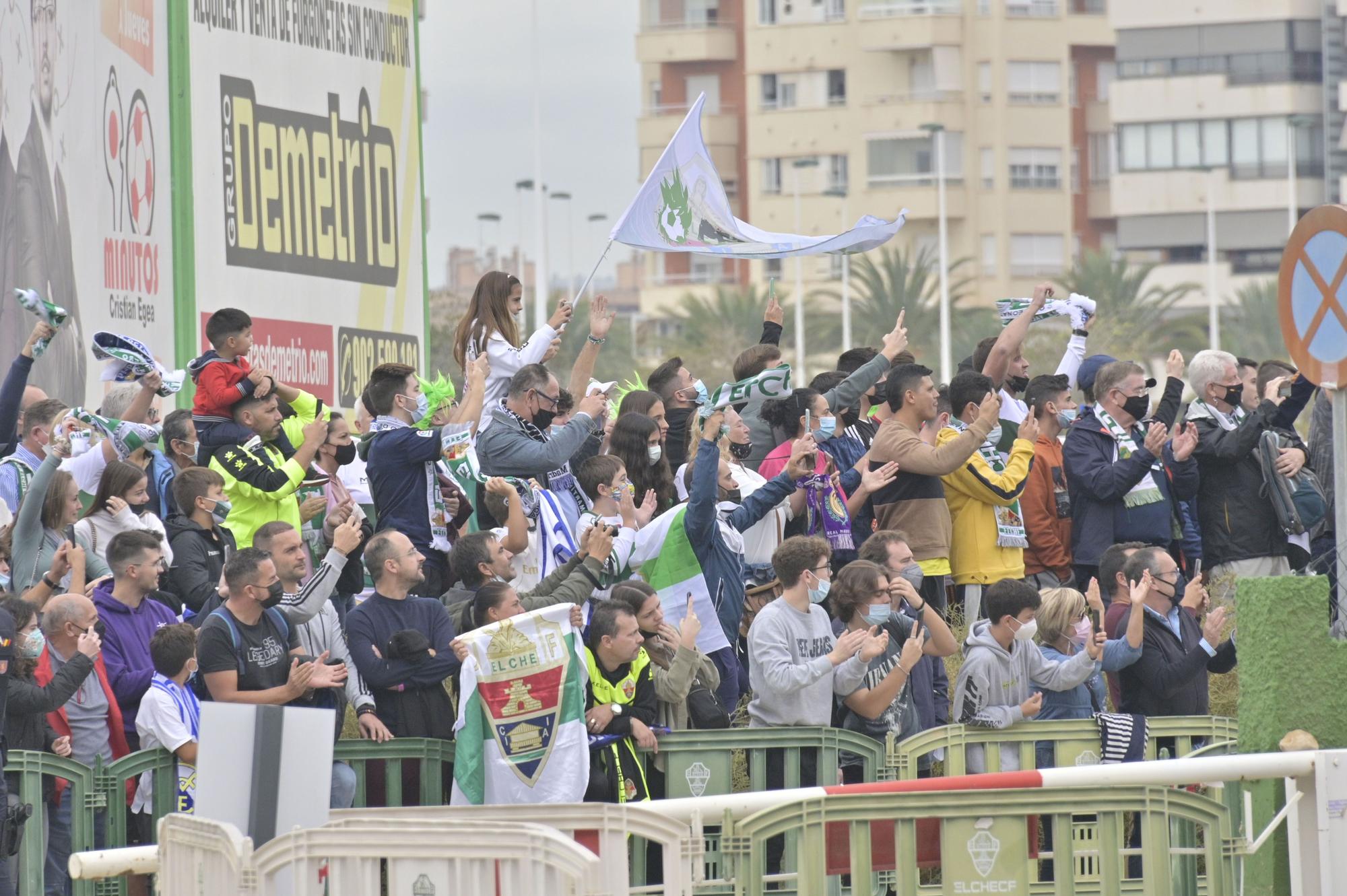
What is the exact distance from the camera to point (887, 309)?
205 feet

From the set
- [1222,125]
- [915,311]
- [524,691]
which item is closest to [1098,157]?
[1222,125]

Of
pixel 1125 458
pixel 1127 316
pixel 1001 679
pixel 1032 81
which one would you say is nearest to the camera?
pixel 1001 679

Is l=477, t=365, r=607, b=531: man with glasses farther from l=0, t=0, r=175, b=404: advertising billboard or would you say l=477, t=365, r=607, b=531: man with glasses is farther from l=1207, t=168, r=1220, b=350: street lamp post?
l=1207, t=168, r=1220, b=350: street lamp post

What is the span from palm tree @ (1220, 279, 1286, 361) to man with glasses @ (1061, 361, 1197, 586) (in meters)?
47.4

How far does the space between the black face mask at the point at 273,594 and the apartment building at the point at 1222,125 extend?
75.6m

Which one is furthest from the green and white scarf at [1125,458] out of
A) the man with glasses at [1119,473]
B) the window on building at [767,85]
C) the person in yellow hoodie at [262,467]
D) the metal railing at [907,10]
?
the window on building at [767,85]

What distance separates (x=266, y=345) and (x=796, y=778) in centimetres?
841

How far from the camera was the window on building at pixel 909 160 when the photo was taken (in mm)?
85562

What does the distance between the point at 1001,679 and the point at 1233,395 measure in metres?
4.22

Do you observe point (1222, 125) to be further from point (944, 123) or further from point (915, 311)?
point (915, 311)

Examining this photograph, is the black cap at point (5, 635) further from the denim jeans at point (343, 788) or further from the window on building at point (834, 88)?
the window on building at point (834, 88)

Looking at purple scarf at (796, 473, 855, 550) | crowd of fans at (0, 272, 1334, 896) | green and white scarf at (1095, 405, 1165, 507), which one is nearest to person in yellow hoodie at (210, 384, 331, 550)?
crowd of fans at (0, 272, 1334, 896)

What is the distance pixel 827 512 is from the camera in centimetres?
1251

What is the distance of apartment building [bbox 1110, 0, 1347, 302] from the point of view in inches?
3243
